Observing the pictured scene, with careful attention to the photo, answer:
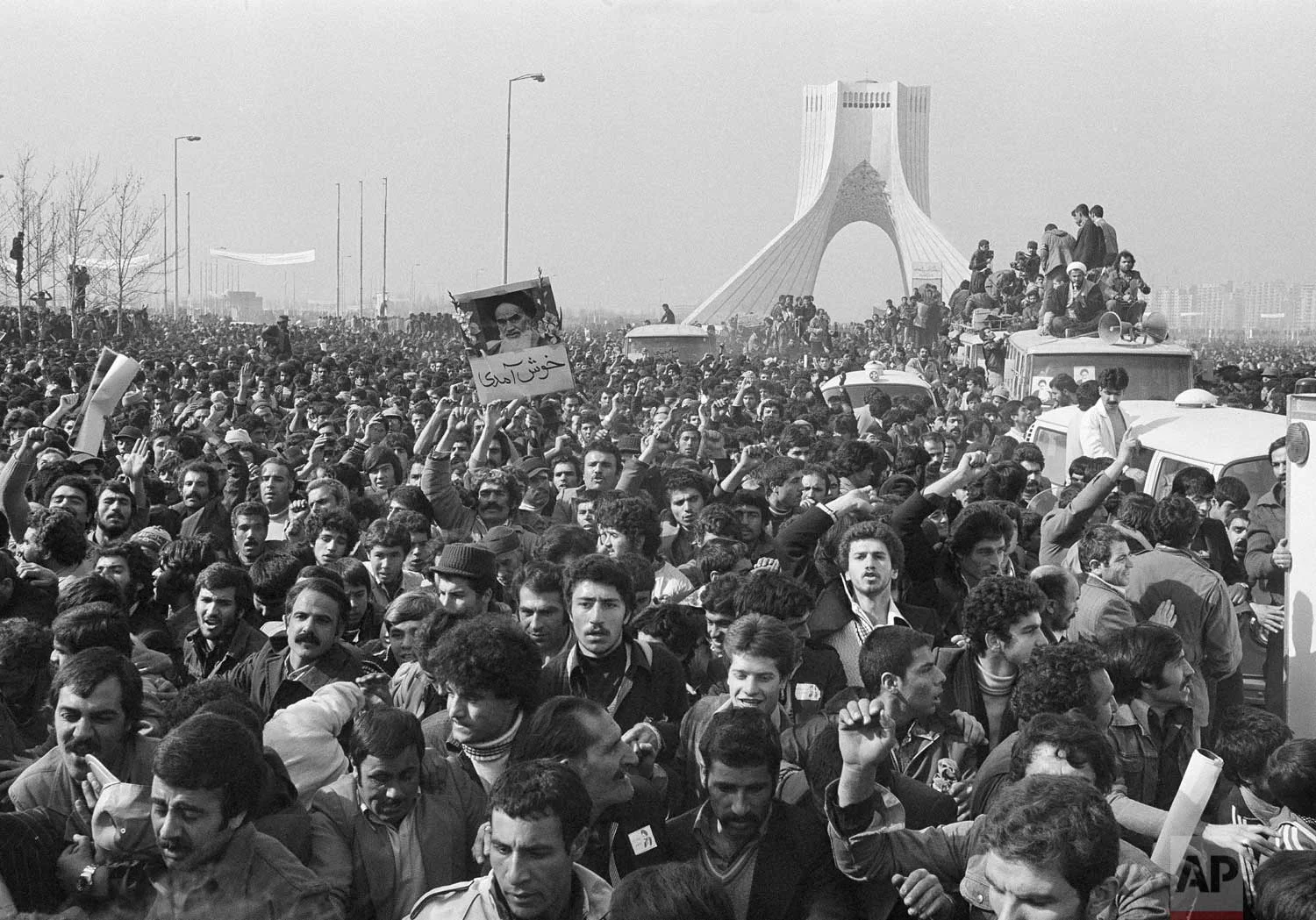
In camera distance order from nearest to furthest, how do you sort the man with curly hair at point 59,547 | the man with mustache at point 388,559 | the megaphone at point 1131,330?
1. the man with curly hair at point 59,547
2. the man with mustache at point 388,559
3. the megaphone at point 1131,330

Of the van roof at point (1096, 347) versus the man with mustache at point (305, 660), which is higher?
the van roof at point (1096, 347)

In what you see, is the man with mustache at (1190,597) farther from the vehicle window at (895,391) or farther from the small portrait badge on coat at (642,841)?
the vehicle window at (895,391)

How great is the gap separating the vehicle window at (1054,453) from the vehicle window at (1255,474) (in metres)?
2.68

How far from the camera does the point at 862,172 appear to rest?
9262 centimetres

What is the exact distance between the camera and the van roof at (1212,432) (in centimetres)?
910

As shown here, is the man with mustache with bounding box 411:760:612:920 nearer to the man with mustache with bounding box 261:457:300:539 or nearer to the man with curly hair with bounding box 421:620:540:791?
the man with curly hair with bounding box 421:620:540:791

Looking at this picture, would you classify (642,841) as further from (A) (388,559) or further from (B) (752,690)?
(A) (388,559)

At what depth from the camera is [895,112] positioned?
9312 cm

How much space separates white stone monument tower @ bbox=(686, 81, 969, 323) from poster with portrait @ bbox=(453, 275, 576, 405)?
7774 cm

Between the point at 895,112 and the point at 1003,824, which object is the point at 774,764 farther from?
the point at 895,112

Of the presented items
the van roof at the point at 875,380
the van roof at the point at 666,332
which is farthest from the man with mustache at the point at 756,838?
the van roof at the point at 666,332

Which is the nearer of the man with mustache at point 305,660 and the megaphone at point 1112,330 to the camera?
the man with mustache at point 305,660

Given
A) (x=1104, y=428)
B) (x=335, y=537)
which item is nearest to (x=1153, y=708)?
(x=335, y=537)

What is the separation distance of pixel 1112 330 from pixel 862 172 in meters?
78.9
